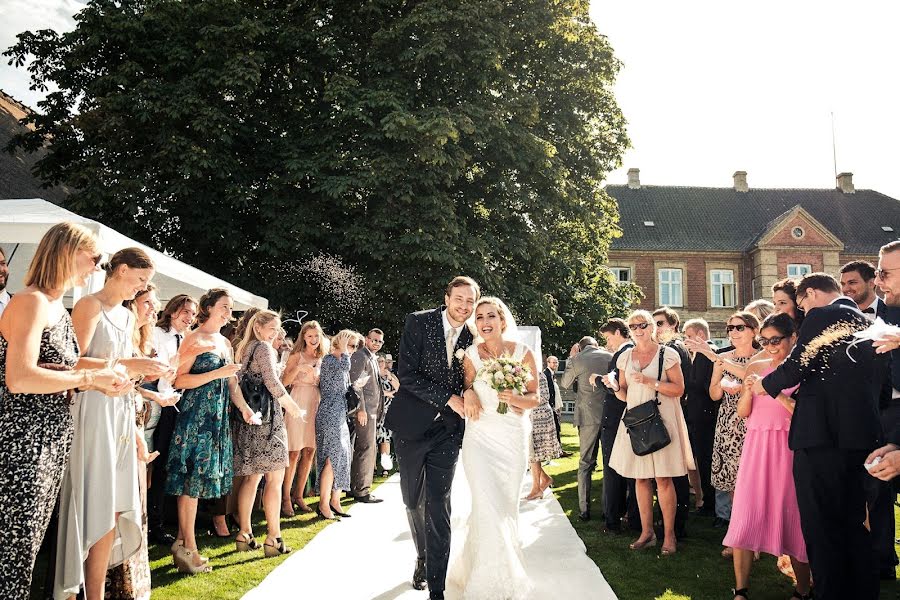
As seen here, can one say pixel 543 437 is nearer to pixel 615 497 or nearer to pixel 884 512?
pixel 615 497

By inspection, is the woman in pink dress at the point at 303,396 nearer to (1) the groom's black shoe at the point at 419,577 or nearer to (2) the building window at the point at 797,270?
(1) the groom's black shoe at the point at 419,577

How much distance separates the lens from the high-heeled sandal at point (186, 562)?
581 cm

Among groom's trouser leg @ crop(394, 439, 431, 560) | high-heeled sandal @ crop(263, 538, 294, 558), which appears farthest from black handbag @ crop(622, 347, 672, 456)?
high-heeled sandal @ crop(263, 538, 294, 558)

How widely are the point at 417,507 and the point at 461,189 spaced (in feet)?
43.5

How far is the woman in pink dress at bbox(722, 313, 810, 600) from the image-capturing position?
16.1 ft

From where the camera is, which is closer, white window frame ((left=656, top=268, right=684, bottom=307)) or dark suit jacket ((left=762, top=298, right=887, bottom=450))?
dark suit jacket ((left=762, top=298, right=887, bottom=450))

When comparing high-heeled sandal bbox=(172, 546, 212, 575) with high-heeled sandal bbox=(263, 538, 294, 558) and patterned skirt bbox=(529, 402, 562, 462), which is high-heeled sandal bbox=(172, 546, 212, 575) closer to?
high-heeled sandal bbox=(263, 538, 294, 558)

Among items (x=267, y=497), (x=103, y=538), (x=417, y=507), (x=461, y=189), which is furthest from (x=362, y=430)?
(x=461, y=189)

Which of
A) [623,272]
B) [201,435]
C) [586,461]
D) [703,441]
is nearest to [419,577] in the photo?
[201,435]

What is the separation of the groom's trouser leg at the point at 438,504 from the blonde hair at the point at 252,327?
230 centimetres

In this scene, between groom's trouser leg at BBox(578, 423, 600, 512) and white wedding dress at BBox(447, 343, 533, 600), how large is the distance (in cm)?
326

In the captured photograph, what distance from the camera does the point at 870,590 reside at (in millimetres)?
4062

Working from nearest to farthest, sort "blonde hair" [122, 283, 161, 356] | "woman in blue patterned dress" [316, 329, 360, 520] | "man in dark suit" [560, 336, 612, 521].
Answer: "blonde hair" [122, 283, 161, 356] → "woman in blue patterned dress" [316, 329, 360, 520] → "man in dark suit" [560, 336, 612, 521]

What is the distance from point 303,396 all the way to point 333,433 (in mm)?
587
